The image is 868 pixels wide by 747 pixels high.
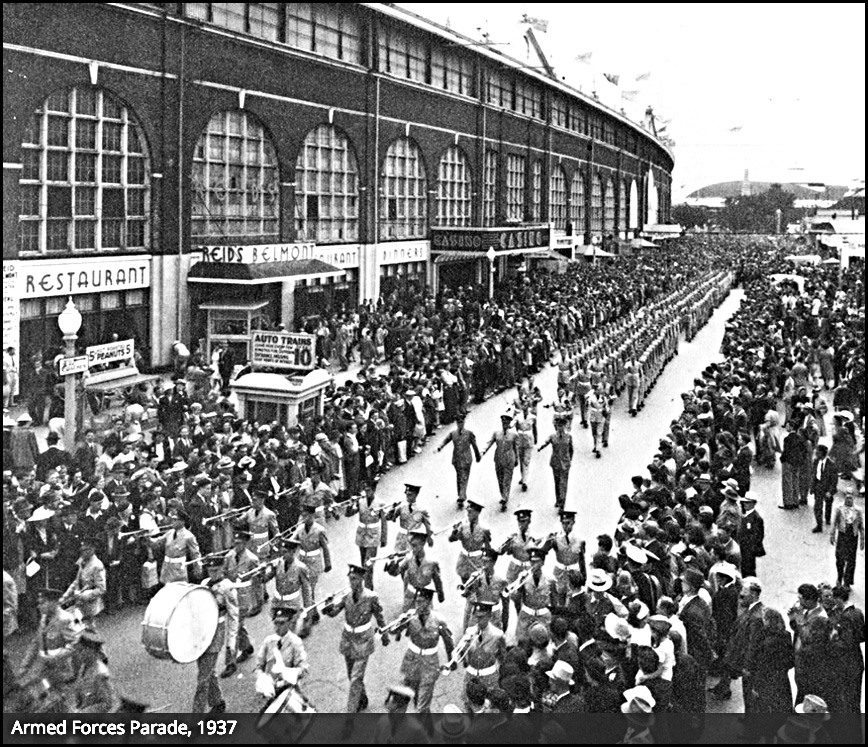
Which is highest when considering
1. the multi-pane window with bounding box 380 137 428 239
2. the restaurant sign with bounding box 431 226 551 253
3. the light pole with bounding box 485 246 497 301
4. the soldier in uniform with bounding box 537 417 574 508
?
the multi-pane window with bounding box 380 137 428 239

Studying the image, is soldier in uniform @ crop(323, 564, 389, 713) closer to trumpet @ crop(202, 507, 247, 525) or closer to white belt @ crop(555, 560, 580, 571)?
white belt @ crop(555, 560, 580, 571)

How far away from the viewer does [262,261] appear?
3041 centimetres

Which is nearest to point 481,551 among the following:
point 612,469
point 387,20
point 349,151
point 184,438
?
point 184,438

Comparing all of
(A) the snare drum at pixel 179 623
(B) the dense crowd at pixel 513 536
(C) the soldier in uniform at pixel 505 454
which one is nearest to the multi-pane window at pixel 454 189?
(B) the dense crowd at pixel 513 536

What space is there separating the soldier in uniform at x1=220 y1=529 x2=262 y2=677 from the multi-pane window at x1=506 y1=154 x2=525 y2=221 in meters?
44.1

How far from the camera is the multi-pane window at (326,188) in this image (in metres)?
35.1

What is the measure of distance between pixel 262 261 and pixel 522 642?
22726mm

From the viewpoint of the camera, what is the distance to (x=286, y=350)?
1842cm

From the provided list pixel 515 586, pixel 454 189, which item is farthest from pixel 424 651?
pixel 454 189

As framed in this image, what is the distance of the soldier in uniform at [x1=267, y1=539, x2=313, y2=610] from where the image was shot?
10992mm

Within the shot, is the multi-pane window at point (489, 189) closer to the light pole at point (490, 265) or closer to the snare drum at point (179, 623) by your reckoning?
the light pole at point (490, 265)

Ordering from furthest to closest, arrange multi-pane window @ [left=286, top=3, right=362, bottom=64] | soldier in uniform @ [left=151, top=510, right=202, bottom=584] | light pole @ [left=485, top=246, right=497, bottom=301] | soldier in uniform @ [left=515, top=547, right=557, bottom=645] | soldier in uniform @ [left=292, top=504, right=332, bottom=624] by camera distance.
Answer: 1. light pole @ [left=485, top=246, right=497, bottom=301]
2. multi-pane window @ [left=286, top=3, right=362, bottom=64]
3. soldier in uniform @ [left=292, top=504, right=332, bottom=624]
4. soldier in uniform @ [left=151, top=510, right=202, bottom=584]
5. soldier in uniform @ [left=515, top=547, right=557, bottom=645]

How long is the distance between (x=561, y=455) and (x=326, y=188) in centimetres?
2226

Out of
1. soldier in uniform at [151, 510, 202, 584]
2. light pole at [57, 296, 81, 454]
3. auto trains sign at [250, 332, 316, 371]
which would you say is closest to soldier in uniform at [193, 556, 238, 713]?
soldier in uniform at [151, 510, 202, 584]
